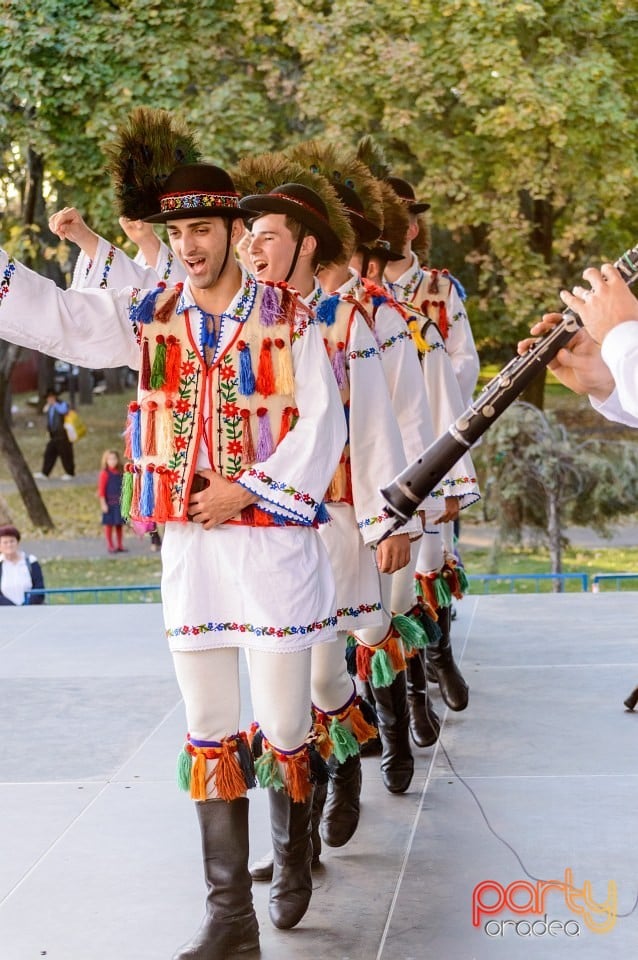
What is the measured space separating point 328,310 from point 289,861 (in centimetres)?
144

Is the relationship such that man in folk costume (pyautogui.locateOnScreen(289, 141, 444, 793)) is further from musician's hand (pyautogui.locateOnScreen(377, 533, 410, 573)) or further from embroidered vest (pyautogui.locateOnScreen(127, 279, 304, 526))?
embroidered vest (pyautogui.locateOnScreen(127, 279, 304, 526))

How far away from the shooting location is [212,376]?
11.4 ft

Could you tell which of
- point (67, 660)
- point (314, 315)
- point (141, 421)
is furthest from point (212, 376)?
point (67, 660)

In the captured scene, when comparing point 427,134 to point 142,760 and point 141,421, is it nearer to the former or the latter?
point 142,760

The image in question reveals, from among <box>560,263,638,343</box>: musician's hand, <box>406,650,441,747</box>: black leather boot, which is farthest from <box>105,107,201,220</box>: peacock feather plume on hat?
<box>406,650,441,747</box>: black leather boot

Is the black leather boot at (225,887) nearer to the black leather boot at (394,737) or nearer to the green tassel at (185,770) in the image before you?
the green tassel at (185,770)

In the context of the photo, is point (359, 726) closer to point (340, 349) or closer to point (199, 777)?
point (199, 777)

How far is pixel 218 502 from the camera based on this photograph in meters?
3.40

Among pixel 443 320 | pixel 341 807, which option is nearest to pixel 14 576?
pixel 443 320

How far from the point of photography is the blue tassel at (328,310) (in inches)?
161

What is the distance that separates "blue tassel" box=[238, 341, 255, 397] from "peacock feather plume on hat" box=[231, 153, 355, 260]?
2.68 feet

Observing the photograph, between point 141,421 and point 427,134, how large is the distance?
9.92 meters

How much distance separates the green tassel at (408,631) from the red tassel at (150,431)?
1368mm

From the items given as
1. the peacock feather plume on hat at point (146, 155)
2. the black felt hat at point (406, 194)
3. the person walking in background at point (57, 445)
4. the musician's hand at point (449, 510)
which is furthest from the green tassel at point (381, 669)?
the person walking in background at point (57, 445)
